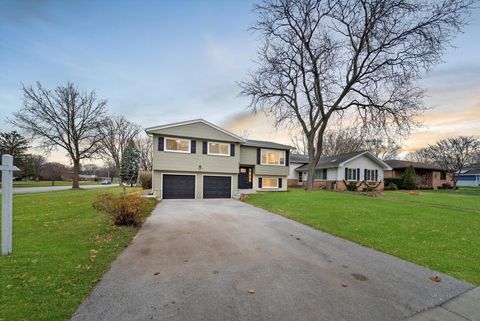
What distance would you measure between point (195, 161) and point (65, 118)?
2087 centimetres

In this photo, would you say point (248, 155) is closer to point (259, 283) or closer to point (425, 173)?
point (259, 283)

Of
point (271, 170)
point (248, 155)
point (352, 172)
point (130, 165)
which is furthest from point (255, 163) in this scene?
point (130, 165)

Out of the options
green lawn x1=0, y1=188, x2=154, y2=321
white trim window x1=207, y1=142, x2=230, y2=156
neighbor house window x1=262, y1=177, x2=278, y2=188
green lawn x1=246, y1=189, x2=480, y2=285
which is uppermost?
white trim window x1=207, y1=142, x2=230, y2=156

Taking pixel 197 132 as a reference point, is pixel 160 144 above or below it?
below

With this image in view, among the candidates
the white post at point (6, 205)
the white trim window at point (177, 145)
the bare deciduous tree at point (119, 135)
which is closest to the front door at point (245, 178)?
the white trim window at point (177, 145)

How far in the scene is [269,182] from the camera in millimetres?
22141

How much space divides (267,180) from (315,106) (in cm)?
943

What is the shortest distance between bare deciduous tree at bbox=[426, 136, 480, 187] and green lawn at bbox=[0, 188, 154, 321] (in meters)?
47.5

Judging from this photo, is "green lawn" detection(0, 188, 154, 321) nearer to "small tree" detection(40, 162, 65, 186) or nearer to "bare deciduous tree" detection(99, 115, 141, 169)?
"bare deciduous tree" detection(99, 115, 141, 169)

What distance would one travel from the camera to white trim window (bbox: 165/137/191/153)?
16.6 m

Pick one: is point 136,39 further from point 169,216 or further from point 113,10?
point 169,216

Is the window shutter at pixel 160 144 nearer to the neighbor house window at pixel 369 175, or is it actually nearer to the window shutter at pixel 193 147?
the window shutter at pixel 193 147

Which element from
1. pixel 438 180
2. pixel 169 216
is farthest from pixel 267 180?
pixel 438 180

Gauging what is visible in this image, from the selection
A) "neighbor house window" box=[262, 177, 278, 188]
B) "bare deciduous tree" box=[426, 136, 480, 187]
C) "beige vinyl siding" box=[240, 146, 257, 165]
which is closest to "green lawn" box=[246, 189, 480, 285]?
"beige vinyl siding" box=[240, 146, 257, 165]
